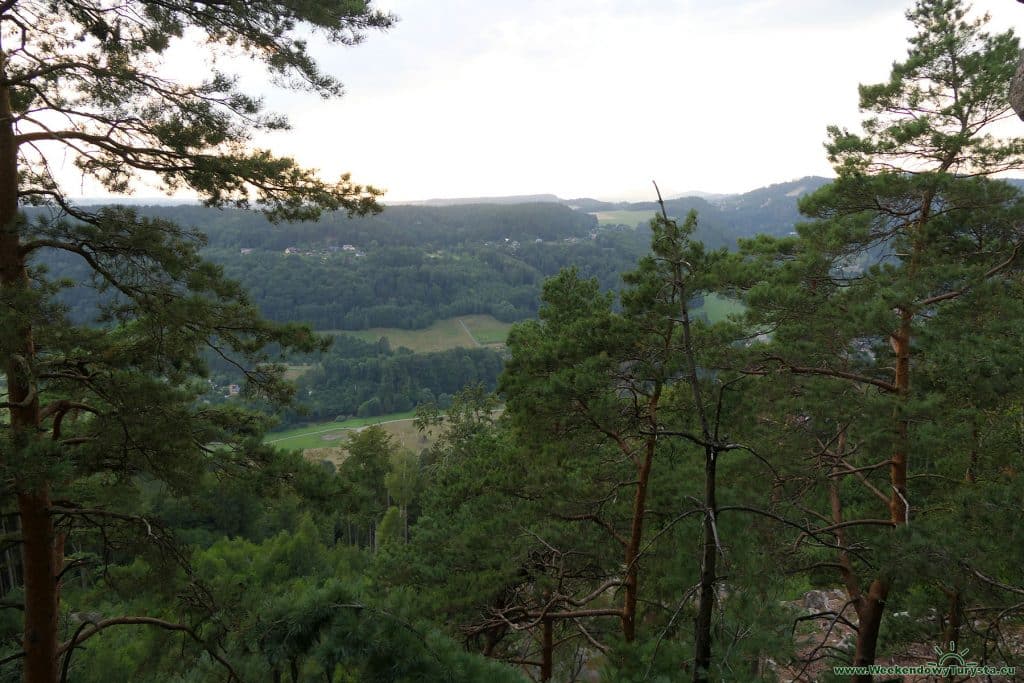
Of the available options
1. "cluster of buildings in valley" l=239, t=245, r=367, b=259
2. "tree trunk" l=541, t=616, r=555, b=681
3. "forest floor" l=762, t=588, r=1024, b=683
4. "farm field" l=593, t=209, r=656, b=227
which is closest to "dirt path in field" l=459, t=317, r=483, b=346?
"cluster of buildings in valley" l=239, t=245, r=367, b=259

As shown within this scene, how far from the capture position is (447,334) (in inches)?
3511

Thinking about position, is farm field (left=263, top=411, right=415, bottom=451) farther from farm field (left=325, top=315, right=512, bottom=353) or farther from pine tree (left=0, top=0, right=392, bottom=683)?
pine tree (left=0, top=0, right=392, bottom=683)

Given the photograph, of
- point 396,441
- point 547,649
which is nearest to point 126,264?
point 547,649

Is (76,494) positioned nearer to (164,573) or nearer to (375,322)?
(164,573)

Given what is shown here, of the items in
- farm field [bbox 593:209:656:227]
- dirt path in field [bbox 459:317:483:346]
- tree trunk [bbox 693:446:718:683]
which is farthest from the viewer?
farm field [bbox 593:209:656:227]

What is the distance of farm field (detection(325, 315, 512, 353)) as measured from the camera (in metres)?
83.5

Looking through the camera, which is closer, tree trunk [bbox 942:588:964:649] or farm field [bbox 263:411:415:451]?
tree trunk [bbox 942:588:964:649]

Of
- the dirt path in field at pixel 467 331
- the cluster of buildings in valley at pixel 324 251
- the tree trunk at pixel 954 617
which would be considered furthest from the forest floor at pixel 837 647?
the cluster of buildings in valley at pixel 324 251

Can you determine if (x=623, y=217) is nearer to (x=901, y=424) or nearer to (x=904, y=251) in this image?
(x=904, y=251)

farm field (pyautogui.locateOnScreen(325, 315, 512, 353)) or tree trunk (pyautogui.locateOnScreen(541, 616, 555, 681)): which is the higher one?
tree trunk (pyautogui.locateOnScreen(541, 616, 555, 681))

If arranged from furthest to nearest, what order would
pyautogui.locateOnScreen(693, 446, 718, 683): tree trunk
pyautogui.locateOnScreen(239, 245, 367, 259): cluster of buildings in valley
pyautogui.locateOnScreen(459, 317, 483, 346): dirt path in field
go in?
pyautogui.locateOnScreen(239, 245, 367, 259): cluster of buildings in valley
pyautogui.locateOnScreen(459, 317, 483, 346): dirt path in field
pyautogui.locateOnScreen(693, 446, 718, 683): tree trunk

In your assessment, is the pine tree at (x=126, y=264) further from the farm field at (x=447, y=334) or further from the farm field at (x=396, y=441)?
the farm field at (x=447, y=334)

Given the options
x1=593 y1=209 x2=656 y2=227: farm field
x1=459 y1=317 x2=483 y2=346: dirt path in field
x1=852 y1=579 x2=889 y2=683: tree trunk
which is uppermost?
x1=593 y1=209 x2=656 y2=227: farm field

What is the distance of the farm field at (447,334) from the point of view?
83500 millimetres
